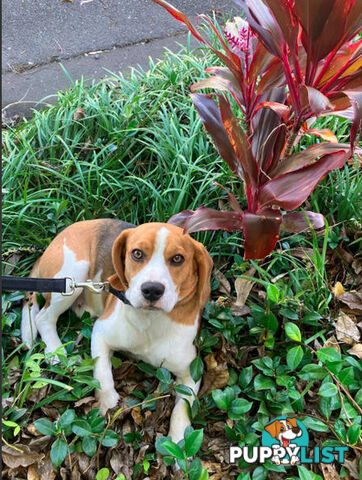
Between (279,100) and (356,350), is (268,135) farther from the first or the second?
(356,350)

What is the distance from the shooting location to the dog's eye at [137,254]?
2.25m

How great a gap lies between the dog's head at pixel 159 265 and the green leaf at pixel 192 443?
52cm

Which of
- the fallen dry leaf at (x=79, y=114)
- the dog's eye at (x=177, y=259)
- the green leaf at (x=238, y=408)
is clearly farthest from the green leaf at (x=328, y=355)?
the fallen dry leaf at (x=79, y=114)

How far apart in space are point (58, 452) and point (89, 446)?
0.14 metres

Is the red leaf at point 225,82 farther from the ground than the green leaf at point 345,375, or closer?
farther from the ground

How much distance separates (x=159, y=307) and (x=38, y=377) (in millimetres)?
724

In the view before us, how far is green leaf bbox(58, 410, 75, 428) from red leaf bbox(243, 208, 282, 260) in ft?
3.53

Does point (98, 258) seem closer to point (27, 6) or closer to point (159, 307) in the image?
point (159, 307)

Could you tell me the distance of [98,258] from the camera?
2818 millimetres

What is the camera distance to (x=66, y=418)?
90.0 inches

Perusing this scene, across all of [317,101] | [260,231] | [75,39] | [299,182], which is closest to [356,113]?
[317,101]

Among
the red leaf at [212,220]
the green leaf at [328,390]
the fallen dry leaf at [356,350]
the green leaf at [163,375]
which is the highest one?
the red leaf at [212,220]

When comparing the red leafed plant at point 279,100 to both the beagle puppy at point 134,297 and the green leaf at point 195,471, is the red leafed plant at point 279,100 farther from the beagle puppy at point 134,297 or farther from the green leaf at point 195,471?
the green leaf at point 195,471

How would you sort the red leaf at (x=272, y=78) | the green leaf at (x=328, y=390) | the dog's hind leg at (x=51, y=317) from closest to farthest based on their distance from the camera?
the green leaf at (x=328, y=390) → the red leaf at (x=272, y=78) → the dog's hind leg at (x=51, y=317)
